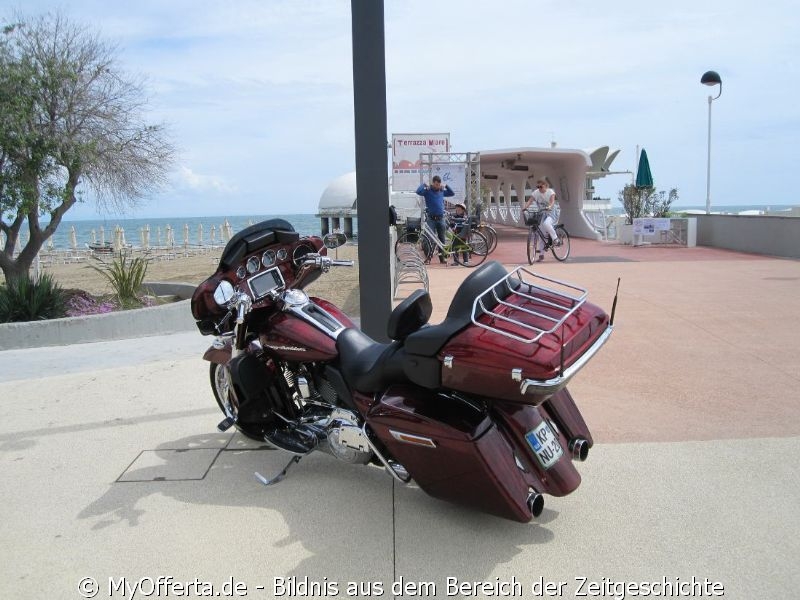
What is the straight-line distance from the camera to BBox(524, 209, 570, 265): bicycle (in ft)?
A: 44.9

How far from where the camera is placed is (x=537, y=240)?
14.1 m

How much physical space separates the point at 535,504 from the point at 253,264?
194cm

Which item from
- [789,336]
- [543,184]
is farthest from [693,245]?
[789,336]

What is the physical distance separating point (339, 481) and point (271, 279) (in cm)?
115

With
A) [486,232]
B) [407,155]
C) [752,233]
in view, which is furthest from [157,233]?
[752,233]

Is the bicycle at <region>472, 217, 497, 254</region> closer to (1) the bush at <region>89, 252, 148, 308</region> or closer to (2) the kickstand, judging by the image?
(1) the bush at <region>89, 252, 148, 308</region>

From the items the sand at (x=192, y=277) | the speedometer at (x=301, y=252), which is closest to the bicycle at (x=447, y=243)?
the sand at (x=192, y=277)

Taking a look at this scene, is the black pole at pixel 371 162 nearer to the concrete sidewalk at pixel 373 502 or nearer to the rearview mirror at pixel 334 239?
the rearview mirror at pixel 334 239

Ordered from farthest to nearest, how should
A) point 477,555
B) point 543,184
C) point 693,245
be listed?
point 693,245, point 543,184, point 477,555

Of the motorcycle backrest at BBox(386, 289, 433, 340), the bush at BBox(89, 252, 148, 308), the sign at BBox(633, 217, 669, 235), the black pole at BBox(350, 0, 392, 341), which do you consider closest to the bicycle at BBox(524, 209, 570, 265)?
the sign at BBox(633, 217, 669, 235)

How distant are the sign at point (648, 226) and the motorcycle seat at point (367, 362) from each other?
15870mm

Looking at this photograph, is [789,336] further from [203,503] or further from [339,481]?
[203,503]

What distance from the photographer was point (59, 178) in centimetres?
938

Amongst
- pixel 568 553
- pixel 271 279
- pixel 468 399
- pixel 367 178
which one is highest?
pixel 367 178
